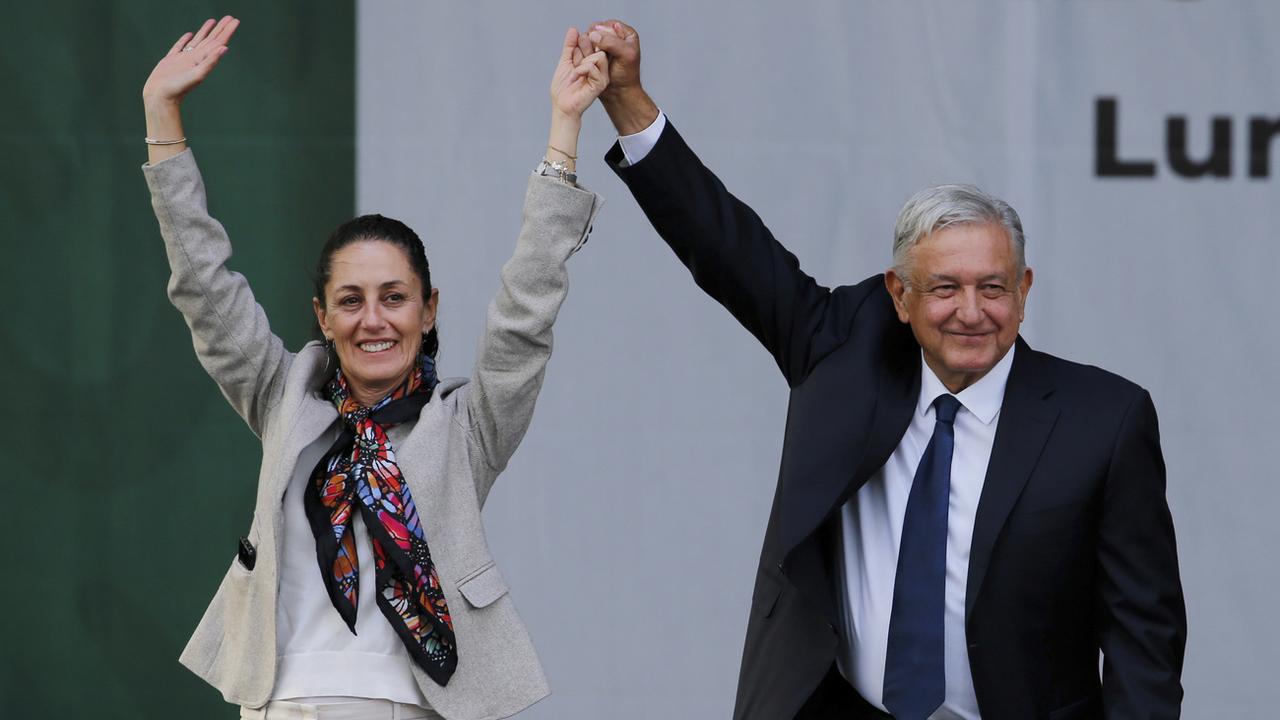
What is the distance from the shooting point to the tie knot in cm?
230

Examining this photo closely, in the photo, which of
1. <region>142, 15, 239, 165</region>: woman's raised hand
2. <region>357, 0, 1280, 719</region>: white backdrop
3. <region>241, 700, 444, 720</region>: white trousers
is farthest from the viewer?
<region>357, 0, 1280, 719</region>: white backdrop

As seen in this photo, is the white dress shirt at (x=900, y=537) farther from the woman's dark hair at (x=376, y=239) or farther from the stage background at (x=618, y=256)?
the stage background at (x=618, y=256)

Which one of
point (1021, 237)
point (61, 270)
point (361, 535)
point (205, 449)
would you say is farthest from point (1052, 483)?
point (61, 270)

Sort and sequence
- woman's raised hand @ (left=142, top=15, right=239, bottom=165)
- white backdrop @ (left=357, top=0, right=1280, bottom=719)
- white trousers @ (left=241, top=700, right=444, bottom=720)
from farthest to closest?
white backdrop @ (left=357, top=0, right=1280, bottom=719)
woman's raised hand @ (left=142, top=15, right=239, bottom=165)
white trousers @ (left=241, top=700, right=444, bottom=720)

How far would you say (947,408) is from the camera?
2.30 metres

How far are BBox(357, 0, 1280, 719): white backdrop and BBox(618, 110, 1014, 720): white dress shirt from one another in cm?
152

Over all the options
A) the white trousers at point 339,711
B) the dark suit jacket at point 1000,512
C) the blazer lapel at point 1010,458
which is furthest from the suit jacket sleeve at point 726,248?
the white trousers at point 339,711

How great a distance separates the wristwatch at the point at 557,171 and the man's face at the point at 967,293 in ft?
1.69

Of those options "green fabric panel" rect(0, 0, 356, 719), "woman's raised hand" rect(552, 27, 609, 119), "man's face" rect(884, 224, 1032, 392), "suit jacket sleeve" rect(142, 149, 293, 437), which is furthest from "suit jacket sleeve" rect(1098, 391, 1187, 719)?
"green fabric panel" rect(0, 0, 356, 719)

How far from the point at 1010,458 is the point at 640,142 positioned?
74 centimetres

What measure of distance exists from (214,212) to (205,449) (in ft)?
1.94

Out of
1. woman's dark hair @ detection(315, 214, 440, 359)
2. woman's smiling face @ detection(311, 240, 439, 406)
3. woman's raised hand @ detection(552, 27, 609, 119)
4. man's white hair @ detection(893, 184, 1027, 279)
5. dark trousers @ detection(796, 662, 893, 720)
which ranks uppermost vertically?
woman's raised hand @ detection(552, 27, 609, 119)

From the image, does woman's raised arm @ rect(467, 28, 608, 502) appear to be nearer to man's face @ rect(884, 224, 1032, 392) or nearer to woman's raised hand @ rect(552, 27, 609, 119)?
woman's raised hand @ rect(552, 27, 609, 119)

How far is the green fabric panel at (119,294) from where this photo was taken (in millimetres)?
3801
